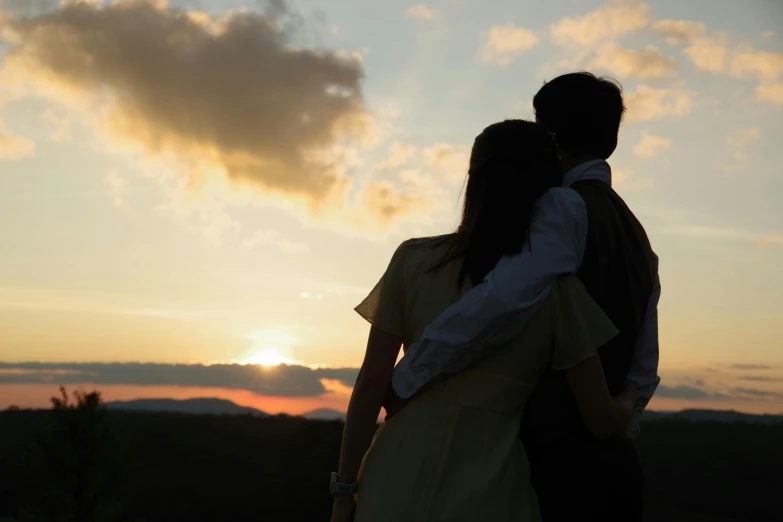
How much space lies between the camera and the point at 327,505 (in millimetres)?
43969

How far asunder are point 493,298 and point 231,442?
153 feet

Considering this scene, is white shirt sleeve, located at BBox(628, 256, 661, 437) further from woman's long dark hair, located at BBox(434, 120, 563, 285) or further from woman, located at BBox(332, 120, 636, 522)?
woman's long dark hair, located at BBox(434, 120, 563, 285)

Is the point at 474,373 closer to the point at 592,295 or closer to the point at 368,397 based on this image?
the point at 368,397

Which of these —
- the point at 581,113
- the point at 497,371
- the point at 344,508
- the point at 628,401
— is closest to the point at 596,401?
the point at 628,401

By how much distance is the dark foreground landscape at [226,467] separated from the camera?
30.3 m

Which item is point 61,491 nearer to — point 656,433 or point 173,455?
point 173,455

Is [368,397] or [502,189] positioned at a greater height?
[502,189]

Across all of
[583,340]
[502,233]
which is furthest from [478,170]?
[583,340]

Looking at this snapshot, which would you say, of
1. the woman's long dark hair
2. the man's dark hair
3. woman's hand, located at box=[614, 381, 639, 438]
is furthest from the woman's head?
woman's hand, located at box=[614, 381, 639, 438]

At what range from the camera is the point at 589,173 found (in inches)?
119

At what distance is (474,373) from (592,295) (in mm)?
619

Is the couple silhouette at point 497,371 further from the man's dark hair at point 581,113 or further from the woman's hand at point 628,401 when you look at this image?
the man's dark hair at point 581,113

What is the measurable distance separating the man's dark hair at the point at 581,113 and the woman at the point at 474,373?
58 cm

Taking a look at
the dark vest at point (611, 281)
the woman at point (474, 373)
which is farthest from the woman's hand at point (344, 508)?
the dark vest at point (611, 281)
